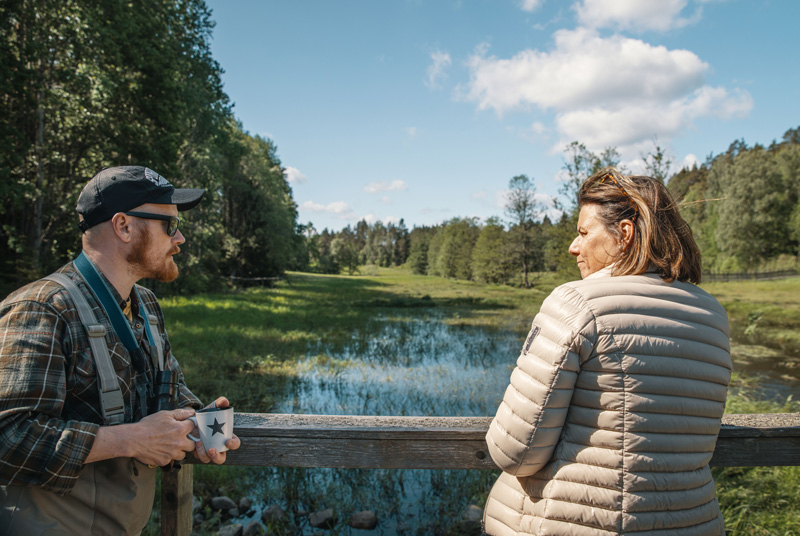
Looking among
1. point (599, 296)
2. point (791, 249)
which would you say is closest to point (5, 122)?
point (599, 296)

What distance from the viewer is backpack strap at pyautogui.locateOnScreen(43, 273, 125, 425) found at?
152cm

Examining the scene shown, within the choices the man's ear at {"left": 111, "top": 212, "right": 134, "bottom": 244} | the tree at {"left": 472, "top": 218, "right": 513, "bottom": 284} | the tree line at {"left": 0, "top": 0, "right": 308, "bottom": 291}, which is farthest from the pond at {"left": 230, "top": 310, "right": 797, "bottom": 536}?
the tree at {"left": 472, "top": 218, "right": 513, "bottom": 284}

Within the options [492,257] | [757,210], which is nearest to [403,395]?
[492,257]

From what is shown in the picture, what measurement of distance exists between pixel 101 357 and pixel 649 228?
1.87 m

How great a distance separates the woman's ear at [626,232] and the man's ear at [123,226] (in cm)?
182

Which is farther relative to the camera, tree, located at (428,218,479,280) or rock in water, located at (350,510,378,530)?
tree, located at (428,218,479,280)

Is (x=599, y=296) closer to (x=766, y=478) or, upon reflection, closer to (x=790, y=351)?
(x=766, y=478)

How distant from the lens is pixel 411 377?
36.2 feet

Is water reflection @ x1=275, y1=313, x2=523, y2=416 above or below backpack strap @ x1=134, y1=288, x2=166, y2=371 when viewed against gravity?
below

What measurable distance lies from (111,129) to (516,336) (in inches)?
651

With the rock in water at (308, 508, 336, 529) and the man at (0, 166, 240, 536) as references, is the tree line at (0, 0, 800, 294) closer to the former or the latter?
the man at (0, 166, 240, 536)

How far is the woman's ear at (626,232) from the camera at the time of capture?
1644mm

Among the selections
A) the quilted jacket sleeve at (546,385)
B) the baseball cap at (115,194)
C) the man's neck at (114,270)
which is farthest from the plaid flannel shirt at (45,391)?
the quilted jacket sleeve at (546,385)

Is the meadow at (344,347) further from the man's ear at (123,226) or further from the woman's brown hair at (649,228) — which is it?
the woman's brown hair at (649,228)
